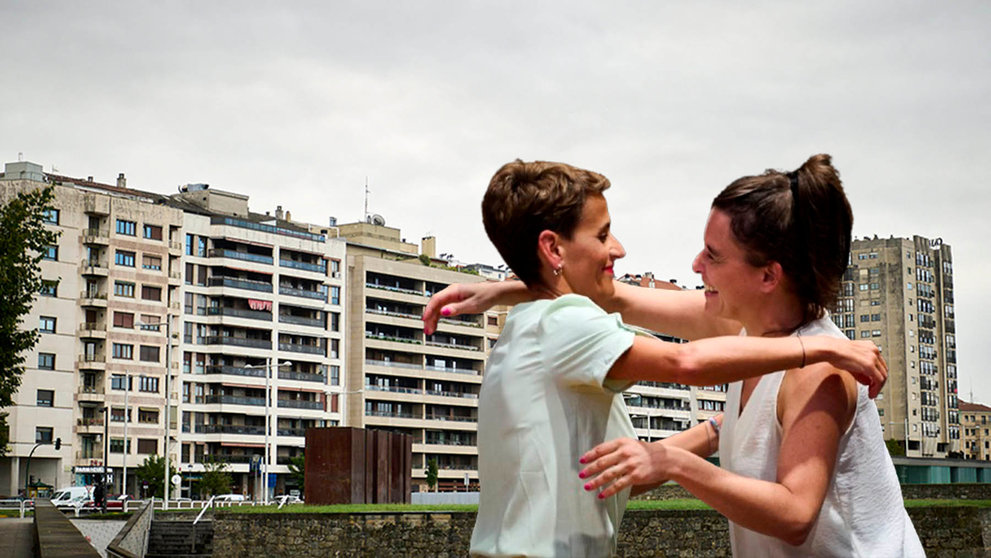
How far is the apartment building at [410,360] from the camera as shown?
98750mm

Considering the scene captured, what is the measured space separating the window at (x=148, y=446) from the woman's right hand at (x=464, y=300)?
271ft

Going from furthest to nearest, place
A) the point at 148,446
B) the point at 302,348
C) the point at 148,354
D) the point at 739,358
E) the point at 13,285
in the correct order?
1. the point at 302,348
2. the point at 148,354
3. the point at 148,446
4. the point at 13,285
5. the point at 739,358

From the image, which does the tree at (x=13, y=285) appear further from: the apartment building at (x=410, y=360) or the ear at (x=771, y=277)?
the apartment building at (x=410, y=360)

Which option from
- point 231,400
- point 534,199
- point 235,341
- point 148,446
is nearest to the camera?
point 534,199

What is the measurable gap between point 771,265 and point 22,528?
34.0 metres

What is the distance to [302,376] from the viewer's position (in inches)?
3679

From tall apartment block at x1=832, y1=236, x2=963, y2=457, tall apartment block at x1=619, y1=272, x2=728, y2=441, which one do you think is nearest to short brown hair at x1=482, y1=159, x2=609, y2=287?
tall apartment block at x1=619, y1=272, x2=728, y2=441

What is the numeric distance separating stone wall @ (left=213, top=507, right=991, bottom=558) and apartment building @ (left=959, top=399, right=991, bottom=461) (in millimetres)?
175413

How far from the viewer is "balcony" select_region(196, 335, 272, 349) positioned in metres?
88.8

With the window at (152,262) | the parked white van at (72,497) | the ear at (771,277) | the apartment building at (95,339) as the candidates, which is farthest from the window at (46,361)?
the ear at (771,277)

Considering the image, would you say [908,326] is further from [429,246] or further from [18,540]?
[18,540]

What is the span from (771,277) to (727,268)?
0.09 meters

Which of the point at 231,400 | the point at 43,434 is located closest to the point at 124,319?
the point at 43,434

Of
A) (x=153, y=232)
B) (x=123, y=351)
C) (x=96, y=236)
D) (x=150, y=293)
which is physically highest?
(x=153, y=232)
